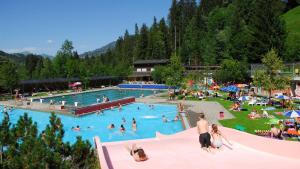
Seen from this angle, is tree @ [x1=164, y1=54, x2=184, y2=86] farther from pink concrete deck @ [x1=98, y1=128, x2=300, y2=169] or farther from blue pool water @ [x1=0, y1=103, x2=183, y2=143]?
pink concrete deck @ [x1=98, y1=128, x2=300, y2=169]

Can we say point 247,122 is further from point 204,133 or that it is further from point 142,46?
point 142,46

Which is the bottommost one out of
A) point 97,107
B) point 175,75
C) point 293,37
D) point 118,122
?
point 118,122

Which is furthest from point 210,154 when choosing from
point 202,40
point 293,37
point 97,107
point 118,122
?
point 202,40

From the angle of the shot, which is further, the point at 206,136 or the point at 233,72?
the point at 233,72

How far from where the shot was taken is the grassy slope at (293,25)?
62.3 m

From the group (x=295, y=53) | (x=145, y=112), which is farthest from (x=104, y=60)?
(x=145, y=112)

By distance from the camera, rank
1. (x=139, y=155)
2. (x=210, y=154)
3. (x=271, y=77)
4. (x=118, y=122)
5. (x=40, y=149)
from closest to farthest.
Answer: (x=40, y=149)
(x=139, y=155)
(x=210, y=154)
(x=118, y=122)
(x=271, y=77)

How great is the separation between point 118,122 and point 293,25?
61.7 metres

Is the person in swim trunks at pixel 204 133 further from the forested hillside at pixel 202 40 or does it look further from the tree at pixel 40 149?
the forested hillside at pixel 202 40

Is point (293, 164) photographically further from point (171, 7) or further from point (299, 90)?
point (171, 7)

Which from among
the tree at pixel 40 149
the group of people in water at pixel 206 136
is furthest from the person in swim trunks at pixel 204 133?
the tree at pixel 40 149

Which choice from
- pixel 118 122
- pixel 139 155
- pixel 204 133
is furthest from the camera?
pixel 118 122

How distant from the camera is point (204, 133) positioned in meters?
10.4

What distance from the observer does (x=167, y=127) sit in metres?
26.2
